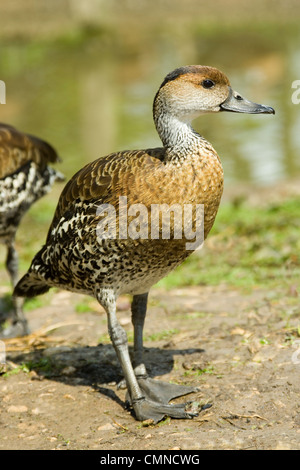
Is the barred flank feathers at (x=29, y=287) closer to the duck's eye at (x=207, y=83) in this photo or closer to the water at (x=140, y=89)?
the duck's eye at (x=207, y=83)

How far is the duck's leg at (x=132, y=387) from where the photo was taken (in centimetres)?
446

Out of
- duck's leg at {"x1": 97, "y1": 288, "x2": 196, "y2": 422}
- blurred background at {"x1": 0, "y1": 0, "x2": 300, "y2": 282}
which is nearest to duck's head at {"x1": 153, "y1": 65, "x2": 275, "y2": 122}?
duck's leg at {"x1": 97, "y1": 288, "x2": 196, "y2": 422}

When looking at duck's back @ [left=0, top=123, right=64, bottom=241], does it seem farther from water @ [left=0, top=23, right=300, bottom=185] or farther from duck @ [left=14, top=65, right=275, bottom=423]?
water @ [left=0, top=23, right=300, bottom=185]

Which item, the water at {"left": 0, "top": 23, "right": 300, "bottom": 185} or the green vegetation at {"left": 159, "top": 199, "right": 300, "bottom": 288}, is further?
the water at {"left": 0, "top": 23, "right": 300, "bottom": 185}

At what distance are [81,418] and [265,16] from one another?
18.5 m

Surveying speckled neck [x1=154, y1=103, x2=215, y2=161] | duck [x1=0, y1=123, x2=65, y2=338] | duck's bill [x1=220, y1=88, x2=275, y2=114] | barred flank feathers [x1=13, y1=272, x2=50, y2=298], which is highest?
duck's bill [x1=220, y1=88, x2=275, y2=114]

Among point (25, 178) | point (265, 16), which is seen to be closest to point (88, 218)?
point (25, 178)

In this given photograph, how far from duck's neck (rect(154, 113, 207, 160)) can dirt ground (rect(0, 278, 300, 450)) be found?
4.75 feet

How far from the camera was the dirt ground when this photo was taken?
4.21m

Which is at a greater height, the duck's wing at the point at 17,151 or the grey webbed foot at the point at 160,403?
the duck's wing at the point at 17,151

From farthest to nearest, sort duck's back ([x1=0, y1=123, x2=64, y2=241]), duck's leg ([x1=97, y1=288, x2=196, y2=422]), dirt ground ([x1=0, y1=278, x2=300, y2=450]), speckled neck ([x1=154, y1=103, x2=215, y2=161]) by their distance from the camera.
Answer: duck's back ([x1=0, y1=123, x2=64, y2=241]) → duck's leg ([x1=97, y1=288, x2=196, y2=422]) → speckled neck ([x1=154, y1=103, x2=215, y2=161]) → dirt ground ([x1=0, y1=278, x2=300, y2=450])

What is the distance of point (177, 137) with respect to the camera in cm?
439

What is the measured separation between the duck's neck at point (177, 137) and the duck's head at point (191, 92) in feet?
0.12

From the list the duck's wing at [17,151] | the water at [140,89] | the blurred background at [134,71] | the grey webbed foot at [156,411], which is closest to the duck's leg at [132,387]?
the grey webbed foot at [156,411]
